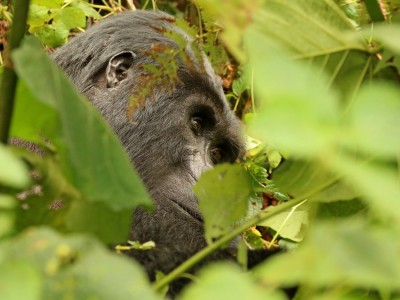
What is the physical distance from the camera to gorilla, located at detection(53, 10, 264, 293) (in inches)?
97.3

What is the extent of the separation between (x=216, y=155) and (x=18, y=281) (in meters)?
2.42

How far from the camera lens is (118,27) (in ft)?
9.47

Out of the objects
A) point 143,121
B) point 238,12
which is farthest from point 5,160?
point 143,121

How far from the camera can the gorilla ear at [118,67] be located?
109 inches

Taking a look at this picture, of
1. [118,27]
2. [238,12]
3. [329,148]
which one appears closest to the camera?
[329,148]

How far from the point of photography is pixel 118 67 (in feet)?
9.17

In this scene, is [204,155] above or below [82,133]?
below

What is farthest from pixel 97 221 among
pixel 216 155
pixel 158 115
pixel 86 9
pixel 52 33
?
pixel 86 9

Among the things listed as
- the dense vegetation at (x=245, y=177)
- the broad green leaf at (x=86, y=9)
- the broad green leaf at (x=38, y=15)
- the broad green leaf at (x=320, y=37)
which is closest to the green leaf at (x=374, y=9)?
the dense vegetation at (x=245, y=177)

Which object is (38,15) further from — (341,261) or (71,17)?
(341,261)

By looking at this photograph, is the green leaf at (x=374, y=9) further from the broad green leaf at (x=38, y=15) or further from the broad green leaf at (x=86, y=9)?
the broad green leaf at (x=86, y=9)

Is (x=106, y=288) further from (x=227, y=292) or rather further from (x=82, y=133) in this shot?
(x=82, y=133)

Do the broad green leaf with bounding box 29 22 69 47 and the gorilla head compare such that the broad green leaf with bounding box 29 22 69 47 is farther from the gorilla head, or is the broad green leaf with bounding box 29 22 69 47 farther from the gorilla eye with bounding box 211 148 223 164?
the gorilla eye with bounding box 211 148 223 164

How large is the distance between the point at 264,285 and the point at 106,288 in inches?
4.9
